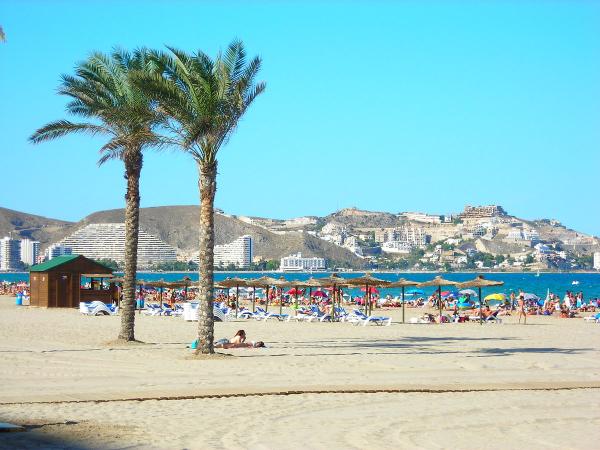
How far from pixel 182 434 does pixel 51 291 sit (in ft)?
102

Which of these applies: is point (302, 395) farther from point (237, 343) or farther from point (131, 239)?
point (131, 239)

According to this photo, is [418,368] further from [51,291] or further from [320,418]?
[51,291]

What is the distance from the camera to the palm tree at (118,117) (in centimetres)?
1955

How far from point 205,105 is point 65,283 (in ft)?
79.4

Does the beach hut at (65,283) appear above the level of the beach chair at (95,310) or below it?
above

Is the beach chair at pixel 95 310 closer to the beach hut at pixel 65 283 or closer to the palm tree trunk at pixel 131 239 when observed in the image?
the beach hut at pixel 65 283

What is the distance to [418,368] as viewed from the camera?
51.3 feet

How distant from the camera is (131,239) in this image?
2027 cm

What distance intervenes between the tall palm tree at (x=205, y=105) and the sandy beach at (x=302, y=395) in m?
1.92

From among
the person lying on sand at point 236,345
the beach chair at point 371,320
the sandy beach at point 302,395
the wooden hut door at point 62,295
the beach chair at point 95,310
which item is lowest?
the sandy beach at point 302,395

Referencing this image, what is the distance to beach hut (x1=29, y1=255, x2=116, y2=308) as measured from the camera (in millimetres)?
38531

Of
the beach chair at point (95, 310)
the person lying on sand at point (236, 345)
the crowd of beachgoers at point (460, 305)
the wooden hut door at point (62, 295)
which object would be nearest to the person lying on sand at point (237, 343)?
the person lying on sand at point (236, 345)

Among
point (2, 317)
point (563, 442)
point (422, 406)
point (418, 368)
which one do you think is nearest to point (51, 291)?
point (2, 317)

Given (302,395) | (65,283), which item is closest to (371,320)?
(65,283)
